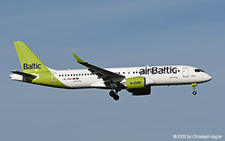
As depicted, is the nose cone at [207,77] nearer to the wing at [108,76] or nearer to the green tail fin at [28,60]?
the wing at [108,76]

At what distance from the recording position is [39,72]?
6172 centimetres

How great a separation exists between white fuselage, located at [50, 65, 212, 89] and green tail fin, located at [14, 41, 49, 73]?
4085 mm

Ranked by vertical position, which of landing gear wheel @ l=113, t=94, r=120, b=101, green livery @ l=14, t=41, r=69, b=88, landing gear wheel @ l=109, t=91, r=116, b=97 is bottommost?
landing gear wheel @ l=113, t=94, r=120, b=101

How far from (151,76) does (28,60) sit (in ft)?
58.8

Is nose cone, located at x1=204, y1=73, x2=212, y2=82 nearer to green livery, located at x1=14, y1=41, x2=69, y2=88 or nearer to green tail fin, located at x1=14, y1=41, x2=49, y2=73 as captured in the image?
green livery, located at x1=14, y1=41, x2=69, y2=88

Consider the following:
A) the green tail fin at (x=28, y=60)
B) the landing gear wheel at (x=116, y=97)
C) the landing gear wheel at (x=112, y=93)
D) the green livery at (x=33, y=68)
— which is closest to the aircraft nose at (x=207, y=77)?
the landing gear wheel at (x=116, y=97)

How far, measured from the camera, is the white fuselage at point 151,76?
2251 inches

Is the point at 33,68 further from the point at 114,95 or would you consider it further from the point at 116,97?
the point at 116,97

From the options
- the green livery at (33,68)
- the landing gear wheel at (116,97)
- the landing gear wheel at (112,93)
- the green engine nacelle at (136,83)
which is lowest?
the landing gear wheel at (116,97)

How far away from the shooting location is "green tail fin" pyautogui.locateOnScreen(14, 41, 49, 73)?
2448 inches

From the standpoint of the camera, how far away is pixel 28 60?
62781 millimetres

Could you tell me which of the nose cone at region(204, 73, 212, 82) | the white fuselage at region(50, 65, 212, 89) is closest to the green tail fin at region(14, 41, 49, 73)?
the white fuselage at region(50, 65, 212, 89)

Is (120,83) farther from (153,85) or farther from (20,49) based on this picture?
(20,49)

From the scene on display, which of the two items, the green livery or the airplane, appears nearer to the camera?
the airplane
